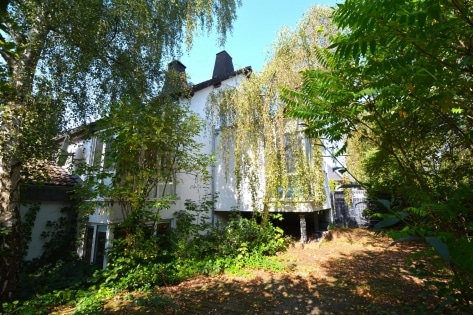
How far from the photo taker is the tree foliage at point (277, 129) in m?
7.94

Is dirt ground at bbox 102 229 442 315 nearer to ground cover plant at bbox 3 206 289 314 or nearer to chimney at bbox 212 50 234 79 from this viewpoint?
ground cover plant at bbox 3 206 289 314

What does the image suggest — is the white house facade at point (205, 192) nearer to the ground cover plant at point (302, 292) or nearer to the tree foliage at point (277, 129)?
the tree foliage at point (277, 129)

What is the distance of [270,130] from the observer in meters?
8.57

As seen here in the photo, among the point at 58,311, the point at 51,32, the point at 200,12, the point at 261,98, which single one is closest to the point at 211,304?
the point at 58,311

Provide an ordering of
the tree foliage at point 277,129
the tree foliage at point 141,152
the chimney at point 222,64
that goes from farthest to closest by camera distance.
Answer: the chimney at point 222,64, the tree foliage at point 277,129, the tree foliage at point 141,152

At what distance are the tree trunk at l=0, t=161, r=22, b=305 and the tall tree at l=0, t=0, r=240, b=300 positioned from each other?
0.02m

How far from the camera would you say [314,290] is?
5.82 m

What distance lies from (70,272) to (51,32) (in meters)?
7.06

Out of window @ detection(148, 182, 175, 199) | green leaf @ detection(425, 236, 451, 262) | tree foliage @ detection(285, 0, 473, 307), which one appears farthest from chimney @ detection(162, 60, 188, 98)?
green leaf @ detection(425, 236, 451, 262)

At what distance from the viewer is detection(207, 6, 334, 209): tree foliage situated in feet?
26.1

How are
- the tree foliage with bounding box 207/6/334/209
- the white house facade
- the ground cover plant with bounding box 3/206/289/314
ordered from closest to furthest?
the ground cover plant with bounding box 3/206/289/314 → the tree foliage with bounding box 207/6/334/209 → the white house facade

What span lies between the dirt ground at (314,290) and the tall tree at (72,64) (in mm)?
4387

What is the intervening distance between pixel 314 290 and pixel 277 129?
4.97m

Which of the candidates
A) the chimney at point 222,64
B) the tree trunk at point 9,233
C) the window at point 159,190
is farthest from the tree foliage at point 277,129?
the tree trunk at point 9,233
